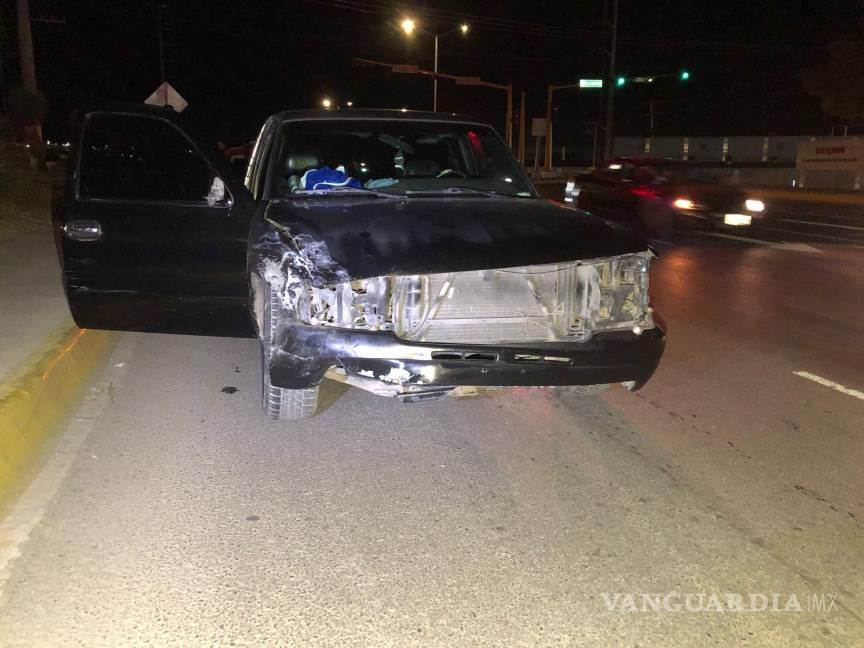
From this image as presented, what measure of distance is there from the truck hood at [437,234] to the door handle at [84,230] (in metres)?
1.21

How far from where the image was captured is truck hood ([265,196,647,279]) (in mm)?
4020

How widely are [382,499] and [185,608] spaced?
3.95 ft

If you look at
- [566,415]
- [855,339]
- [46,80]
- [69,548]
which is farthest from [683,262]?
[46,80]

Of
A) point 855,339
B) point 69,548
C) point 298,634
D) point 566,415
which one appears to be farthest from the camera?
point 855,339

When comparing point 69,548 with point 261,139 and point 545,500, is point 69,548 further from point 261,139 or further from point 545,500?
point 261,139

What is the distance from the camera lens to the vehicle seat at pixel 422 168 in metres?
6.00

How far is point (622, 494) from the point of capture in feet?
13.2

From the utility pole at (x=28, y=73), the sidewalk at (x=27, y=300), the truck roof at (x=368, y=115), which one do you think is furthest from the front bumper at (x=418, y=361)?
the utility pole at (x=28, y=73)

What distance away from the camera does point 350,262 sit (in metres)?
3.96

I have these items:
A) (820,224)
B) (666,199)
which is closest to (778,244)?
(666,199)

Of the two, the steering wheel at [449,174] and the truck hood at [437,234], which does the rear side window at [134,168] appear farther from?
the steering wheel at [449,174]

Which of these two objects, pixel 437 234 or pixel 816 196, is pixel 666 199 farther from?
pixel 816 196

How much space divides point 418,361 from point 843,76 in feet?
129

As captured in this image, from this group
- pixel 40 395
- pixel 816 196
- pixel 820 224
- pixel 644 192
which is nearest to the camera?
pixel 40 395
